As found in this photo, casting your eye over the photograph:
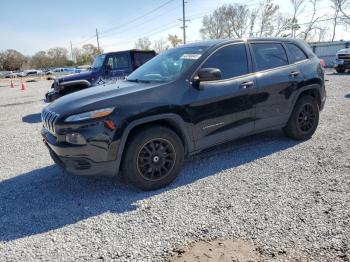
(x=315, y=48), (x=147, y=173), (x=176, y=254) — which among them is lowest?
(x=176, y=254)

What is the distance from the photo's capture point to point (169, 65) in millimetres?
4426

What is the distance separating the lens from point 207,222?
302cm

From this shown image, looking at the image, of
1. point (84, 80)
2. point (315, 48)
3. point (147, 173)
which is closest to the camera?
point (147, 173)

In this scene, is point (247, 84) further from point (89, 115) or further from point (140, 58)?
point (140, 58)

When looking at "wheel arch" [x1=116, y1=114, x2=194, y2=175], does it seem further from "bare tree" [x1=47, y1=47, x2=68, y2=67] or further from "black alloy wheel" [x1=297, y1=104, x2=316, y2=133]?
"bare tree" [x1=47, y1=47, x2=68, y2=67]

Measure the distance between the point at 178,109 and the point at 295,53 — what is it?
274 centimetres

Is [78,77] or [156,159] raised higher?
[78,77]

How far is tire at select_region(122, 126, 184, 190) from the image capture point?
3.60 meters

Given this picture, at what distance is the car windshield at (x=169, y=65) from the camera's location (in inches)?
162

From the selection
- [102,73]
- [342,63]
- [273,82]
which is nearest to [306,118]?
[273,82]

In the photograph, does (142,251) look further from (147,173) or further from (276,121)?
(276,121)

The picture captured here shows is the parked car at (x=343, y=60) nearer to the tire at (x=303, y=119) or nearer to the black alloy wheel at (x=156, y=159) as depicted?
the tire at (x=303, y=119)

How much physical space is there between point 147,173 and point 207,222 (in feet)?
3.50

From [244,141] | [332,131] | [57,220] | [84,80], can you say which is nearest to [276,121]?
[244,141]
